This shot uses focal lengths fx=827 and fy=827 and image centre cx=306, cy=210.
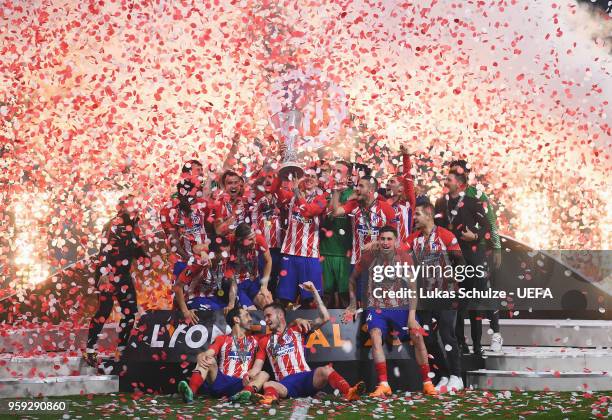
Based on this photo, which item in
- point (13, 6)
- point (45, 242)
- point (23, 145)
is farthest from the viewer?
point (45, 242)

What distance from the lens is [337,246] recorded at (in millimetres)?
10141

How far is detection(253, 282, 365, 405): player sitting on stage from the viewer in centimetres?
818

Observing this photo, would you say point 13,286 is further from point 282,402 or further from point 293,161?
point 282,402

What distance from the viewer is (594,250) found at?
45.8 ft

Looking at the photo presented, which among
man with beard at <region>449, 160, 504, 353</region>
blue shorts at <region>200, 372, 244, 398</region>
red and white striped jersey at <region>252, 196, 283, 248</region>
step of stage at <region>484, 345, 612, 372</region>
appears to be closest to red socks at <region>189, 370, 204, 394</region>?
blue shorts at <region>200, 372, 244, 398</region>

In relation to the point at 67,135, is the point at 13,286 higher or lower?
lower

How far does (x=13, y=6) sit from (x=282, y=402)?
6788 millimetres

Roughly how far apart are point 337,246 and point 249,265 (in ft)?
4.07

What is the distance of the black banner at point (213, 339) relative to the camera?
8.84 metres

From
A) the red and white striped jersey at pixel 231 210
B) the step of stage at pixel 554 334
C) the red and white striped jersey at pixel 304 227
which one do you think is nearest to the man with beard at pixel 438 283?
the red and white striped jersey at pixel 304 227

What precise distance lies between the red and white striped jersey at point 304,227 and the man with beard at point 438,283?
3.98 ft

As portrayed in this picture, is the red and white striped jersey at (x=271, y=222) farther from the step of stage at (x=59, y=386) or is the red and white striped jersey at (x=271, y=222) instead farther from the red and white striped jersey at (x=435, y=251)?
the step of stage at (x=59, y=386)

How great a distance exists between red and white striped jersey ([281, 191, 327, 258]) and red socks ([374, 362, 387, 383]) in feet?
5.83

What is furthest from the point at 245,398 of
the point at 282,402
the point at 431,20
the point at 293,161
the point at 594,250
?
the point at 594,250
